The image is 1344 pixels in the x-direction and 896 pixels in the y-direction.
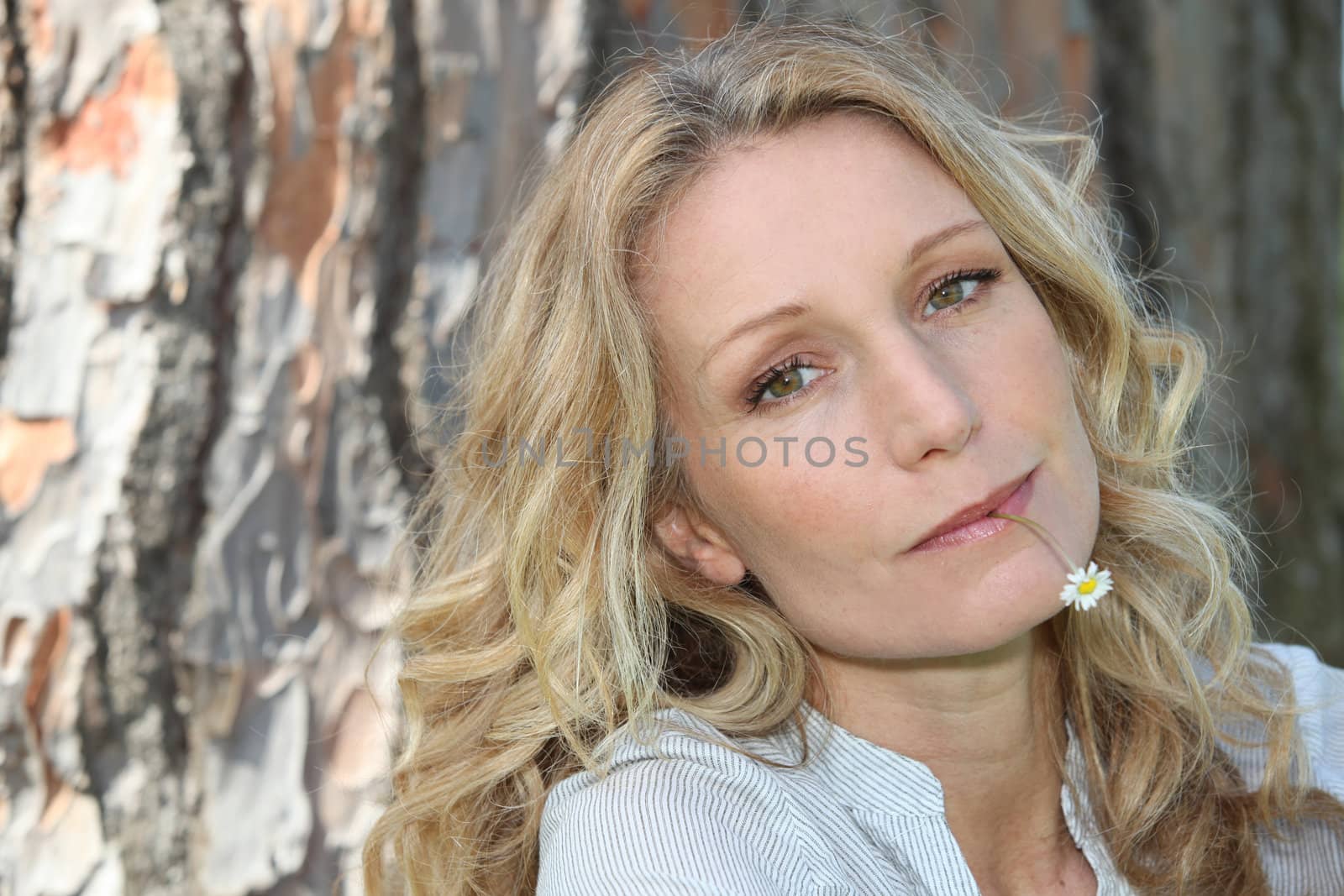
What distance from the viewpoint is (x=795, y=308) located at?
1.68 metres

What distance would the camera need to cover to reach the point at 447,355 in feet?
7.10

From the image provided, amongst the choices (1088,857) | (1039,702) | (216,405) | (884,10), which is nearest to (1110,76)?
(884,10)

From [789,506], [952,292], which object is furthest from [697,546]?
[952,292]

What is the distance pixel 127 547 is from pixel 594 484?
2.41 ft

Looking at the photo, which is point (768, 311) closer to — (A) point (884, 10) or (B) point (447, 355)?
(B) point (447, 355)

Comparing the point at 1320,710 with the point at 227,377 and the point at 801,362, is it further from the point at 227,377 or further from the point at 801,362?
the point at 227,377

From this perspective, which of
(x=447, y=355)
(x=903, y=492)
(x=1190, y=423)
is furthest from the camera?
(x=1190, y=423)

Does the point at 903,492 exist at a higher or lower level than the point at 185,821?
higher

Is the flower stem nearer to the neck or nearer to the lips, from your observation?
the lips

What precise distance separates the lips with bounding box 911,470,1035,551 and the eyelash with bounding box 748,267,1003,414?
0.90ft

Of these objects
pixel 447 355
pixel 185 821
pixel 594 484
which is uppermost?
pixel 447 355

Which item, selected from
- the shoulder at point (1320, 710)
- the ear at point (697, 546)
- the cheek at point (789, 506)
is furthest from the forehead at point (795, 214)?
the shoulder at point (1320, 710)

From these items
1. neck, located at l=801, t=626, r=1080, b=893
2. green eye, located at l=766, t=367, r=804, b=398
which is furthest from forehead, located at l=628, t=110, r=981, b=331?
neck, located at l=801, t=626, r=1080, b=893

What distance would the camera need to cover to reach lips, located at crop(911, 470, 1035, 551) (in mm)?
1625
